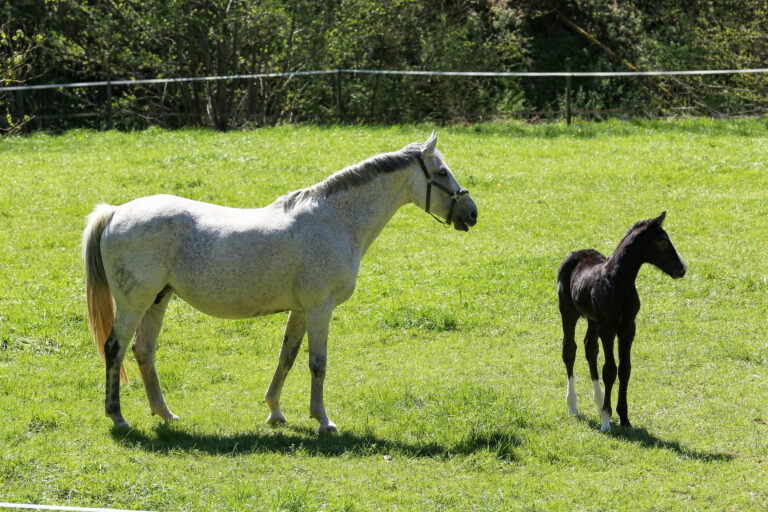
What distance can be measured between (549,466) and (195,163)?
1187cm

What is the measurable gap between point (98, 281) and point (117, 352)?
0.69 meters

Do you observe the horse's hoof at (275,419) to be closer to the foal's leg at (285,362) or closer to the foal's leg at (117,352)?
the foal's leg at (285,362)

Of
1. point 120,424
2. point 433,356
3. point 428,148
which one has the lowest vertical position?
point 433,356

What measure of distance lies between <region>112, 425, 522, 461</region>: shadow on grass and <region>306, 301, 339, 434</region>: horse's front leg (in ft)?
0.61

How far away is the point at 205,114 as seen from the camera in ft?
75.5

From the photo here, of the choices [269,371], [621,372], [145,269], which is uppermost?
[145,269]

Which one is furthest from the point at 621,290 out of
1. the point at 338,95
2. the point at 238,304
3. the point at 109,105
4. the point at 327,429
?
the point at 109,105

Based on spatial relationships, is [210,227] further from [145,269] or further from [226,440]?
[226,440]

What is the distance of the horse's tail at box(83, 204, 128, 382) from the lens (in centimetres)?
760

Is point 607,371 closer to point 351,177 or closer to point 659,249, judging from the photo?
point 659,249

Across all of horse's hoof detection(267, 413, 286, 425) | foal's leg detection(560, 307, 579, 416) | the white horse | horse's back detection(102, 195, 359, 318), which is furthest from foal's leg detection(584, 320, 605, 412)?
horse's hoof detection(267, 413, 286, 425)

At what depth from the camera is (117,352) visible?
7535 millimetres

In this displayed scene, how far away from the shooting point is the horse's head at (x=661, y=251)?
7.36 m

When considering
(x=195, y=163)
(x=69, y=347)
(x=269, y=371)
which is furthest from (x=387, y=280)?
(x=195, y=163)
